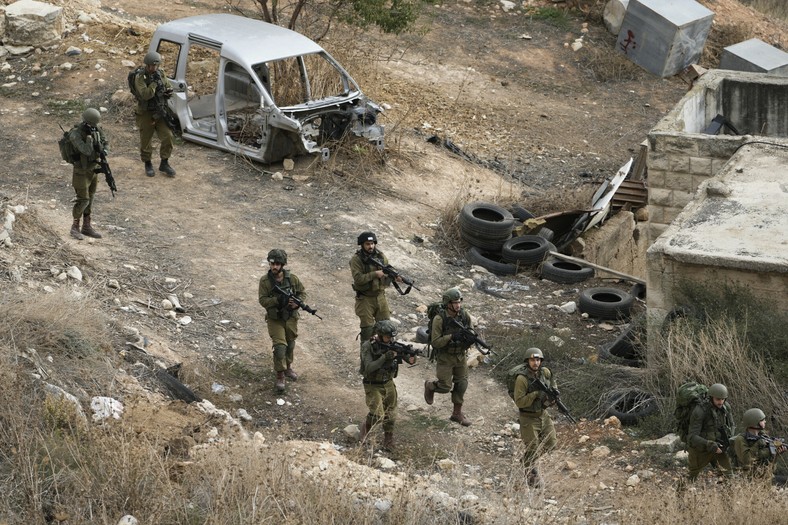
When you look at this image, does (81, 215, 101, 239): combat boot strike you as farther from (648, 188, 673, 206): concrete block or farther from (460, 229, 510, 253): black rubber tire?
(648, 188, 673, 206): concrete block

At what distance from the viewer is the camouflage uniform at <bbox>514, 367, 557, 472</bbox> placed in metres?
8.08

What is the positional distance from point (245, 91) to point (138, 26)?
376 cm

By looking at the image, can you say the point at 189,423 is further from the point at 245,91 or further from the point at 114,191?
the point at 245,91

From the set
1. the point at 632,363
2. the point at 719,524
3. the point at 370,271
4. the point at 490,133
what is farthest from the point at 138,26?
the point at 719,524

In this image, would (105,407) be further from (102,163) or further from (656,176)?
A: (656,176)

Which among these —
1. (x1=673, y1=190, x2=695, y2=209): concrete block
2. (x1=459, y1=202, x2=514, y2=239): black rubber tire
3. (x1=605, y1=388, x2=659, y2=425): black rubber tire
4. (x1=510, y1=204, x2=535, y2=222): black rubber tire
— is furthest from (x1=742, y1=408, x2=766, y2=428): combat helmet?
(x1=510, y1=204, x2=535, y2=222): black rubber tire

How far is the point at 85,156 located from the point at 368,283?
329cm

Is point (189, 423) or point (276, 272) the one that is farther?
point (276, 272)

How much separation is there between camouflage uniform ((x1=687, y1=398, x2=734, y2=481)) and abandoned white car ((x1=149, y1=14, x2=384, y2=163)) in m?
6.90

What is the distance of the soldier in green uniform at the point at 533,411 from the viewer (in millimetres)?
8086

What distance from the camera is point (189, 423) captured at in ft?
26.2

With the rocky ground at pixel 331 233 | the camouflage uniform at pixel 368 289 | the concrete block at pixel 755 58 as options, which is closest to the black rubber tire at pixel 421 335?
the rocky ground at pixel 331 233

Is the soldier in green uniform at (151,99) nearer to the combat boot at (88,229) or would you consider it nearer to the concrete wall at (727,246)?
the combat boot at (88,229)

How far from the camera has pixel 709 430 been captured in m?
7.82
